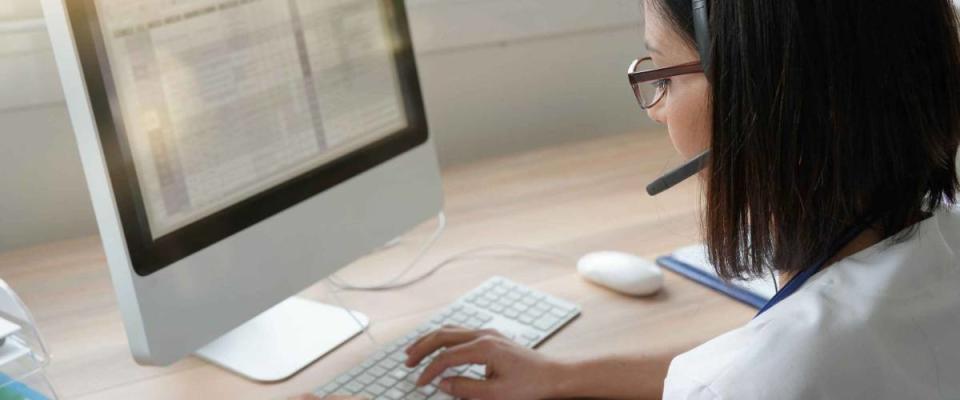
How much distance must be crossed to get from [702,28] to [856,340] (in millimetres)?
237

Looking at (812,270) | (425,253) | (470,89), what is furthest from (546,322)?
(470,89)

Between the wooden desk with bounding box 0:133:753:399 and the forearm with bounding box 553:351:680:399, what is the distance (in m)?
0.03

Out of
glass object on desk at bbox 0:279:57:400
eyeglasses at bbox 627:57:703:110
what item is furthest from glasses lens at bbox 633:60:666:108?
glass object on desk at bbox 0:279:57:400

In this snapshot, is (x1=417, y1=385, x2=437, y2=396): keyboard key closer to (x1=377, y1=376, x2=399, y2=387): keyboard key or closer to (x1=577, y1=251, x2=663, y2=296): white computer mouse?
(x1=377, y1=376, x2=399, y2=387): keyboard key

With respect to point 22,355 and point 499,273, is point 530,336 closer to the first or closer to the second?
point 499,273

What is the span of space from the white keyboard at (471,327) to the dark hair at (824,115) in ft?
1.02

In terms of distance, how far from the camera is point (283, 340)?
40.6 inches

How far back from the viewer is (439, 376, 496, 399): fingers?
91cm

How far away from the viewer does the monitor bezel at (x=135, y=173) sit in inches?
31.1

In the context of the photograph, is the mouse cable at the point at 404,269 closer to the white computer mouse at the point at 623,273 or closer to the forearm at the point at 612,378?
the white computer mouse at the point at 623,273

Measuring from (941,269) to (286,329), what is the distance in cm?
64

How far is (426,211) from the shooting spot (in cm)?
115

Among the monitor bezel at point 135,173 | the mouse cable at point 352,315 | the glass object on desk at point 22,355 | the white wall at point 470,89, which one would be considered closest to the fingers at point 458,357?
the mouse cable at point 352,315

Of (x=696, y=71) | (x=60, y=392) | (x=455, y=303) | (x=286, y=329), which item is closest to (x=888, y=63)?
(x=696, y=71)
